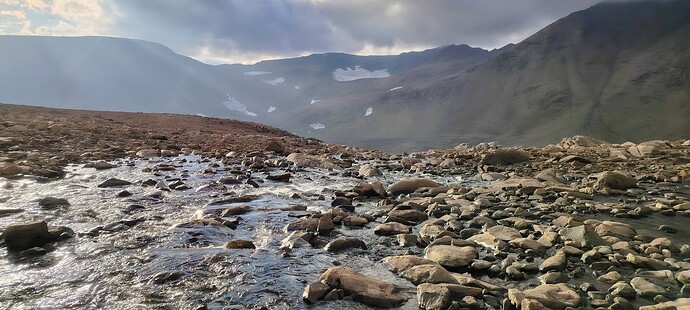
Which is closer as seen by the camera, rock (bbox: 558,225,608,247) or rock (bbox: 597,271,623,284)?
rock (bbox: 597,271,623,284)

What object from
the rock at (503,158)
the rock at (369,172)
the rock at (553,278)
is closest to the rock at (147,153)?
the rock at (369,172)

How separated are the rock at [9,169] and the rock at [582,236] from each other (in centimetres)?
1430

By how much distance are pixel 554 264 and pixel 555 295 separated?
45.7 inches

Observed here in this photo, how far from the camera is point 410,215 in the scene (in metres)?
9.55

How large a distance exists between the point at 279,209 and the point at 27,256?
17.0 feet

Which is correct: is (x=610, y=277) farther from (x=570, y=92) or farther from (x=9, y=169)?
(x=570, y=92)

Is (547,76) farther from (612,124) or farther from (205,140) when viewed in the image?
(205,140)

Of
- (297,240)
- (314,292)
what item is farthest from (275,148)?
(314,292)

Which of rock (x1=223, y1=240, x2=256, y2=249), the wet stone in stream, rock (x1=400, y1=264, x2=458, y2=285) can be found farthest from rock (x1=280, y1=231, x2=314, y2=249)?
rock (x1=400, y1=264, x2=458, y2=285)

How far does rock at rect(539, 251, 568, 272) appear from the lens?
20.8 feet

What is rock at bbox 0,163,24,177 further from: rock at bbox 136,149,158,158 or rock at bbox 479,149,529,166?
rock at bbox 479,149,529,166

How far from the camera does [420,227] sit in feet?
29.4

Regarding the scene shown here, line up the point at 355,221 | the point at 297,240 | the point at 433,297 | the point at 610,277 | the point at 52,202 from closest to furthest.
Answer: the point at 433,297 → the point at 610,277 → the point at 297,240 → the point at 355,221 → the point at 52,202

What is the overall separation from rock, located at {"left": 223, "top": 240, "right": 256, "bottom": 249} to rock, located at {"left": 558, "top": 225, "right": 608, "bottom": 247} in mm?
5830
